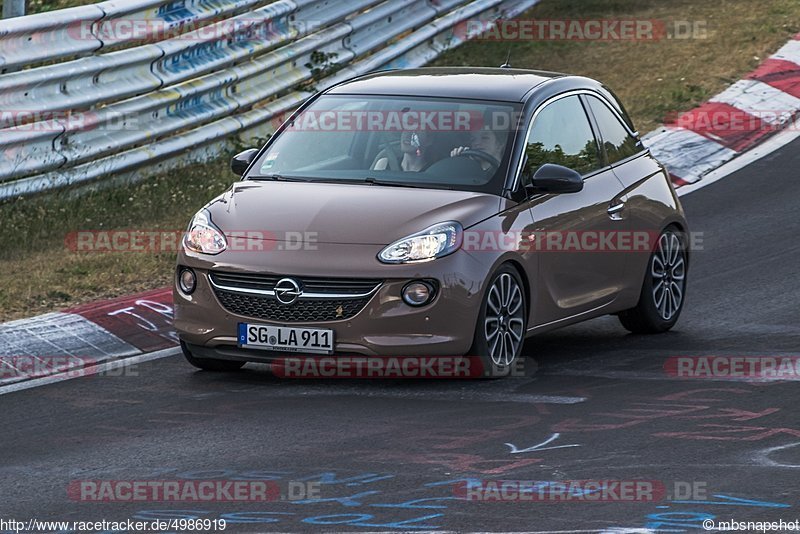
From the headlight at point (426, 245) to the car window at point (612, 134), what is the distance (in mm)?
2009

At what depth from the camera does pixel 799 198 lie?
14500mm

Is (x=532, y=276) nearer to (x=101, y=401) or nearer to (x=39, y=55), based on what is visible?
(x=101, y=401)

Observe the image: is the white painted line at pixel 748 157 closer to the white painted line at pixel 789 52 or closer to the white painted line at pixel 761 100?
the white painted line at pixel 761 100

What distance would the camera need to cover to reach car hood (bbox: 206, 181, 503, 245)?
893 centimetres

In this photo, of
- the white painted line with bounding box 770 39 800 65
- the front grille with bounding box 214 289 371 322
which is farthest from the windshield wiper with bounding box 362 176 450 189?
the white painted line with bounding box 770 39 800 65

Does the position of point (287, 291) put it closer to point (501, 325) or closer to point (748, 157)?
point (501, 325)

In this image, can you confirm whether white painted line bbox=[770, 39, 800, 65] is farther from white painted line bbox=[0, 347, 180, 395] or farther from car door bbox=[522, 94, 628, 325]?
white painted line bbox=[0, 347, 180, 395]

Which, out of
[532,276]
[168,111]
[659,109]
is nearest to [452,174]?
[532,276]

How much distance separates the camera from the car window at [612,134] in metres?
10.7

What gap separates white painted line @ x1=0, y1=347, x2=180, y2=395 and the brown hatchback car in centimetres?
53

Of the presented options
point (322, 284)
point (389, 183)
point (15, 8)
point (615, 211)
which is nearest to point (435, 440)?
point (322, 284)

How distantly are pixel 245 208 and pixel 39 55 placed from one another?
3978 millimetres

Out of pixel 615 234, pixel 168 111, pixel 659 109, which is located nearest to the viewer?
pixel 615 234

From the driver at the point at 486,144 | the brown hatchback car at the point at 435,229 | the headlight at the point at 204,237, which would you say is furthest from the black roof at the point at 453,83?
the headlight at the point at 204,237
